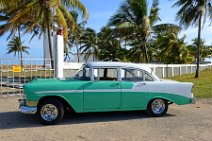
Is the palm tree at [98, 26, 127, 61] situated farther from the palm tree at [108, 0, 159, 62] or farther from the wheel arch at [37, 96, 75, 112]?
the wheel arch at [37, 96, 75, 112]

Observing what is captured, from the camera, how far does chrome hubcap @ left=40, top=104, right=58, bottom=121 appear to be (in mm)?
7777

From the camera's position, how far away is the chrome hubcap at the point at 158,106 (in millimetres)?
8703

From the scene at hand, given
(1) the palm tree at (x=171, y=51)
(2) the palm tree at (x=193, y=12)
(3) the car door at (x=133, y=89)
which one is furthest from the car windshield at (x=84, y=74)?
(1) the palm tree at (x=171, y=51)

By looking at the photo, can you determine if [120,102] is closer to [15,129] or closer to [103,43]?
[15,129]

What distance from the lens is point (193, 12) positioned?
26719 millimetres

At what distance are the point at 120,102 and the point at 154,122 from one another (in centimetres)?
103

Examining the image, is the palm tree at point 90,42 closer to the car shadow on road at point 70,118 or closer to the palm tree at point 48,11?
the palm tree at point 48,11

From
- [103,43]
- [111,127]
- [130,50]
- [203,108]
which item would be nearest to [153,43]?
[130,50]

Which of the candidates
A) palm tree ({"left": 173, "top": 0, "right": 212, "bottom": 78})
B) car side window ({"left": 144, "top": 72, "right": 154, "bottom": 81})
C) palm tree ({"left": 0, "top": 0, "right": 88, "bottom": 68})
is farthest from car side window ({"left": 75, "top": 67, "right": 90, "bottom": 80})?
palm tree ({"left": 173, "top": 0, "right": 212, "bottom": 78})

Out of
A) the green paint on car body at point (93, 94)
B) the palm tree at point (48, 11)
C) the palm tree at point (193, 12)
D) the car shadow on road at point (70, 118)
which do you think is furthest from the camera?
the palm tree at point (193, 12)

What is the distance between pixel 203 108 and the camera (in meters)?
10.2

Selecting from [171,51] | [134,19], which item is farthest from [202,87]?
[171,51]

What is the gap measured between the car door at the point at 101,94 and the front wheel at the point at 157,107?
3.19 ft

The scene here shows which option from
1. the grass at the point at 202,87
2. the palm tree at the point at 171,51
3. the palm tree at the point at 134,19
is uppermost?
the palm tree at the point at 134,19
